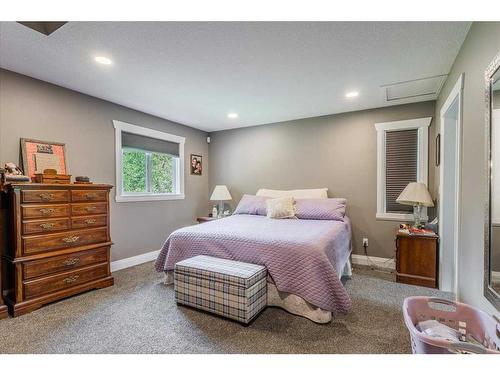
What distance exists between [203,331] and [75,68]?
2718 mm

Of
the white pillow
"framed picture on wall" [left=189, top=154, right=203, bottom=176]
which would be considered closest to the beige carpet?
the white pillow

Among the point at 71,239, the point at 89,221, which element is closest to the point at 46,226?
the point at 71,239

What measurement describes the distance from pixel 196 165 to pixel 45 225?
2.72 m

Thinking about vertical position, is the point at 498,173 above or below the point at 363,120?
below

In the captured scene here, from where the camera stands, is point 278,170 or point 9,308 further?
point 278,170

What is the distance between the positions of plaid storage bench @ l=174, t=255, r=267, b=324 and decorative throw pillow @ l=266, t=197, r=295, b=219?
4.56 ft

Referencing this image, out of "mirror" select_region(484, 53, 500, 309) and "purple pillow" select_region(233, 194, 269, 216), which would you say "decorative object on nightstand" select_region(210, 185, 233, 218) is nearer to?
"purple pillow" select_region(233, 194, 269, 216)

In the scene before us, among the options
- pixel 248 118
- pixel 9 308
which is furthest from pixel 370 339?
pixel 248 118

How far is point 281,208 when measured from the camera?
3.58 m

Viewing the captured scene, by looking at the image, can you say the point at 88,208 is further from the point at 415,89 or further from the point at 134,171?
the point at 415,89

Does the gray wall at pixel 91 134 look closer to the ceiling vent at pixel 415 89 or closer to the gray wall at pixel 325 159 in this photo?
the gray wall at pixel 325 159

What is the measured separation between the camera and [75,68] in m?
2.42
